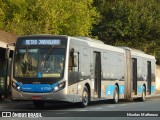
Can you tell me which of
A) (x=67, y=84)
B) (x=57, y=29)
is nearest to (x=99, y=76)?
(x=67, y=84)

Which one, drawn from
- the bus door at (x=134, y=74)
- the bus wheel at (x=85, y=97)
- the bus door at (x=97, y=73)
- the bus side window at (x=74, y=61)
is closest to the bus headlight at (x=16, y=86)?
the bus side window at (x=74, y=61)

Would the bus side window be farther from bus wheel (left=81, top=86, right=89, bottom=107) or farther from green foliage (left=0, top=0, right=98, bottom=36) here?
green foliage (left=0, top=0, right=98, bottom=36)

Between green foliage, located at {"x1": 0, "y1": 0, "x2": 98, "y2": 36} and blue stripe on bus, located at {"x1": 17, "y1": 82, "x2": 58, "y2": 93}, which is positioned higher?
green foliage, located at {"x1": 0, "y1": 0, "x2": 98, "y2": 36}

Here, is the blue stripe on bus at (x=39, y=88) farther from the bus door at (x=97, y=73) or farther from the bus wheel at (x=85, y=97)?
the bus door at (x=97, y=73)

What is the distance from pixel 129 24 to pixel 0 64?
1020 inches

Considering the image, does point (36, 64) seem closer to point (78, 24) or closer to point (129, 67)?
point (129, 67)

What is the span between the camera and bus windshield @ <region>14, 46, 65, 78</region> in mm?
20953

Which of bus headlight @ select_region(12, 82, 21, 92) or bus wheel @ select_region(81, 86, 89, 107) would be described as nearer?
bus headlight @ select_region(12, 82, 21, 92)

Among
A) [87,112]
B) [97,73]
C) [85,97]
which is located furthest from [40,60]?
[97,73]

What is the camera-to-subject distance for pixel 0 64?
26188 mm

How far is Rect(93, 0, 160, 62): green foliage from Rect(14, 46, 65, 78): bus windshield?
97.0 ft

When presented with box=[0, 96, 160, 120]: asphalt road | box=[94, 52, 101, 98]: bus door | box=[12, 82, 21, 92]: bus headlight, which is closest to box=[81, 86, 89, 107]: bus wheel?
box=[0, 96, 160, 120]: asphalt road

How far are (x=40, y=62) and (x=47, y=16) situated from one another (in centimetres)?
1586

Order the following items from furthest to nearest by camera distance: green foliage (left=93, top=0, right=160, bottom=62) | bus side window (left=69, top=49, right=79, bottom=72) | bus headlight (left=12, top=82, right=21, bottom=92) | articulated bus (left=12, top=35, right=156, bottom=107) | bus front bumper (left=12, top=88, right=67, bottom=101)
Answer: green foliage (left=93, top=0, right=160, bottom=62) → bus side window (left=69, top=49, right=79, bottom=72) → bus headlight (left=12, top=82, right=21, bottom=92) → articulated bus (left=12, top=35, right=156, bottom=107) → bus front bumper (left=12, top=88, right=67, bottom=101)
